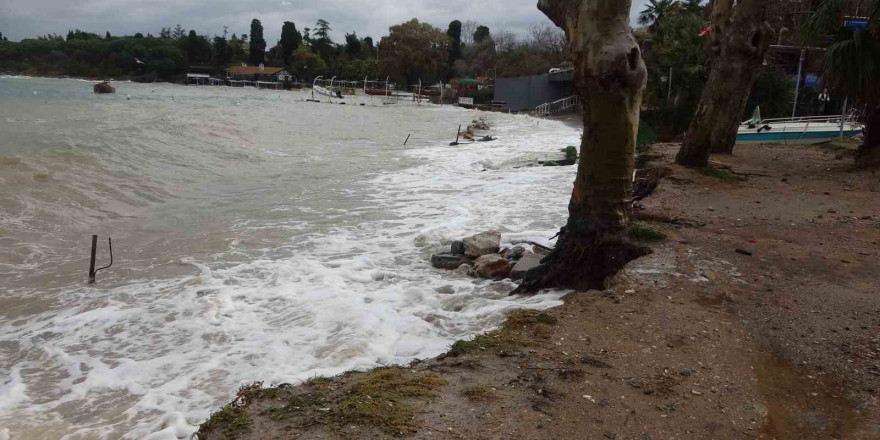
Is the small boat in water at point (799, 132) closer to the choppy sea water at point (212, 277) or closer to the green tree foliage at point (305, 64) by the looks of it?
the choppy sea water at point (212, 277)

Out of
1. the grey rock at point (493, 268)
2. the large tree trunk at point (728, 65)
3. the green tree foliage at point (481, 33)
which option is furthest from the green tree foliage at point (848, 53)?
the green tree foliage at point (481, 33)

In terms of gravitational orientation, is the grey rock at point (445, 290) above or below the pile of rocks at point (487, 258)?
below

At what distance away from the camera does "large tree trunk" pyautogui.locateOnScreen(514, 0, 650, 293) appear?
5.42 metres

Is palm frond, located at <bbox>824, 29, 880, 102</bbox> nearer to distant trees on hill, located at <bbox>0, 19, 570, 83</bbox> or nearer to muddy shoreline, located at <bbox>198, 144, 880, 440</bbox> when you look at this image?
muddy shoreline, located at <bbox>198, 144, 880, 440</bbox>

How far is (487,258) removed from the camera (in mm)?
6891

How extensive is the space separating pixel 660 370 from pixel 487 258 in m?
3.40

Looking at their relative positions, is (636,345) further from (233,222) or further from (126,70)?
(126,70)

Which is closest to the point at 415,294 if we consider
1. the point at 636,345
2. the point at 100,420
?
the point at 636,345

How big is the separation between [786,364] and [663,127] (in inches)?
917

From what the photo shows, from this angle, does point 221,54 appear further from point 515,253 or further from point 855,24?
point 515,253

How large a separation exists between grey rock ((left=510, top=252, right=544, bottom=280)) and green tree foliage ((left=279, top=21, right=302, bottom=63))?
5002 inches

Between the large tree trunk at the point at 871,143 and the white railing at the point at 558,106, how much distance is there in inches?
1539

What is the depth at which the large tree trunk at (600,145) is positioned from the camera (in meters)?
5.42

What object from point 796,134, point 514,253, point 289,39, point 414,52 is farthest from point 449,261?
point 289,39
